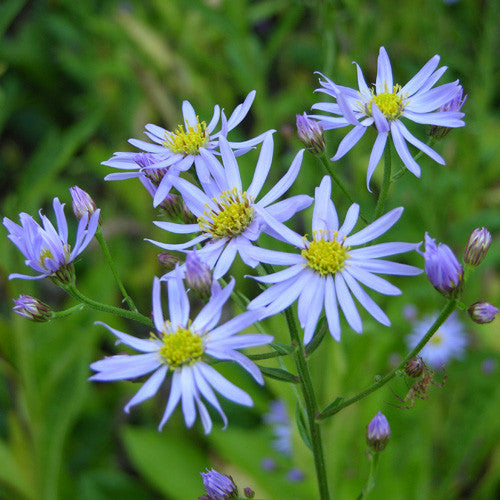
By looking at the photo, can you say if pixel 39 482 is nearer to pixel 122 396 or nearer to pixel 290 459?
pixel 122 396

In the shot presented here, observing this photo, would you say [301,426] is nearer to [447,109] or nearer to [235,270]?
[447,109]

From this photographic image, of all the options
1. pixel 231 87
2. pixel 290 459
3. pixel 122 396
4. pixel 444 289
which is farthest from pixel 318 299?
pixel 231 87

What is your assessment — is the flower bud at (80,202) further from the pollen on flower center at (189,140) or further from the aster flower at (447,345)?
the aster flower at (447,345)

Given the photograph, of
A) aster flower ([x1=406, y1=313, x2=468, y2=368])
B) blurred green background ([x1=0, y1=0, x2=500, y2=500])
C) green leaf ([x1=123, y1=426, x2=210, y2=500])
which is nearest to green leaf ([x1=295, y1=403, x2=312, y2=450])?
blurred green background ([x1=0, y1=0, x2=500, y2=500])

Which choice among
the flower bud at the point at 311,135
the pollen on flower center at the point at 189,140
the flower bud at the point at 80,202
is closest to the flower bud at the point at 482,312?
the flower bud at the point at 311,135

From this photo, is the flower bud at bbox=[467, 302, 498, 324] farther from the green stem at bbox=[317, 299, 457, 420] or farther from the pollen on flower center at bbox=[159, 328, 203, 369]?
the pollen on flower center at bbox=[159, 328, 203, 369]

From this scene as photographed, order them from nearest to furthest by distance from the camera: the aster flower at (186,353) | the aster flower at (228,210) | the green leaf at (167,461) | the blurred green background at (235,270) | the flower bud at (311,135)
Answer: the aster flower at (186,353) < the aster flower at (228,210) < the flower bud at (311,135) < the blurred green background at (235,270) < the green leaf at (167,461)
